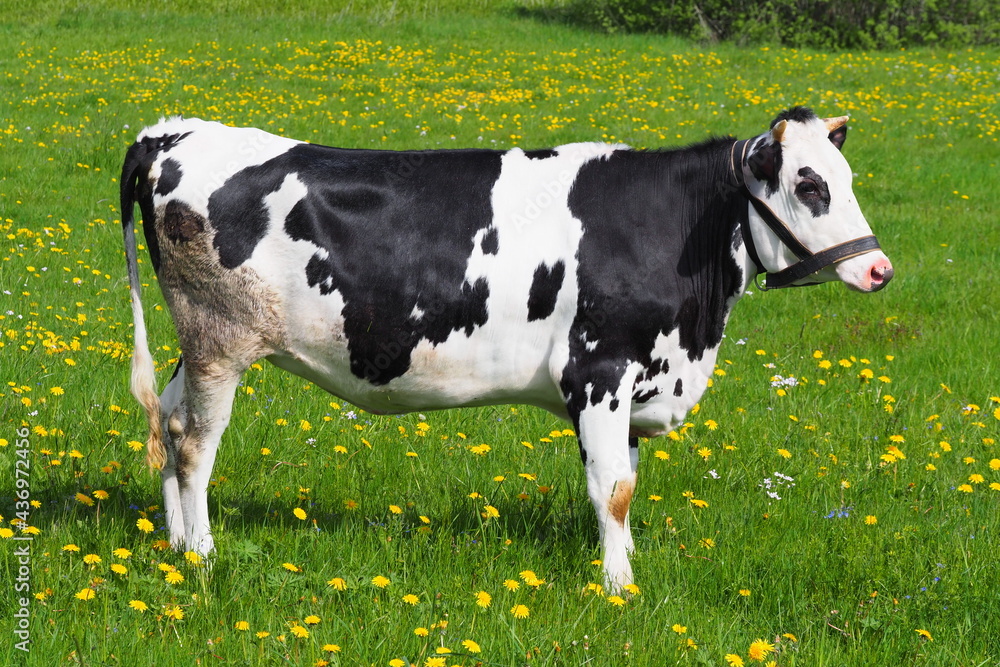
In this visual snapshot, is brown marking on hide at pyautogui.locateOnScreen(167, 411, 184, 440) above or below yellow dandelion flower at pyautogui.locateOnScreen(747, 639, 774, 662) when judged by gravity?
above

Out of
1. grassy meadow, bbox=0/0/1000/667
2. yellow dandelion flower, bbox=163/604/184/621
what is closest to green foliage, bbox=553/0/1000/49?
grassy meadow, bbox=0/0/1000/667

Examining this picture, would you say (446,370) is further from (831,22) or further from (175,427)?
(831,22)

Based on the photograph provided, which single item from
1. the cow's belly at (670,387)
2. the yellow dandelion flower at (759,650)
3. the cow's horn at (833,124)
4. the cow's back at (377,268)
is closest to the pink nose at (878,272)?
the cow's horn at (833,124)

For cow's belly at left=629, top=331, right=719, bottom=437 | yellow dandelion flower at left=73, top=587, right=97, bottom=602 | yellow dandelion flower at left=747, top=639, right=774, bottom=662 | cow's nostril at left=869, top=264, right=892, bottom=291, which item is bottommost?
yellow dandelion flower at left=747, top=639, right=774, bottom=662

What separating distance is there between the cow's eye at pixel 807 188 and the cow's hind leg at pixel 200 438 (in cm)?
251

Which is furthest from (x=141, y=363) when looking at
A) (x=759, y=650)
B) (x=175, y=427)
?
(x=759, y=650)

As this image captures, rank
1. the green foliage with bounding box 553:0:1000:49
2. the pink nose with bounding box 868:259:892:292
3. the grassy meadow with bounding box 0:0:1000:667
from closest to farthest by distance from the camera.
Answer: the grassy meadow with bounding box 0:0:1000:667, the pink nose with bounding box 868:259:892:292, the green foliage with bounding box 553:0:1000:49

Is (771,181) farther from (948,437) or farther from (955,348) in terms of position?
(955,348)

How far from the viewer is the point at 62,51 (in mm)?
19062

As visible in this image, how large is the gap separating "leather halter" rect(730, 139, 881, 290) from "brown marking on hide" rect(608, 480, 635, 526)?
3.48 ft

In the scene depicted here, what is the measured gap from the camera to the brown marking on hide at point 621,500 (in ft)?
14.4

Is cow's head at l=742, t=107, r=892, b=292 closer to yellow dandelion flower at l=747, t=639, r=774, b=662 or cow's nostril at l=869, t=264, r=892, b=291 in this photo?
cow's nostril at l=869, t=264, r=892, b=291

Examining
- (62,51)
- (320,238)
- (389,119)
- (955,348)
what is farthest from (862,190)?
(62,51)

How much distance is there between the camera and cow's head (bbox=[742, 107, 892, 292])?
4152 mm
